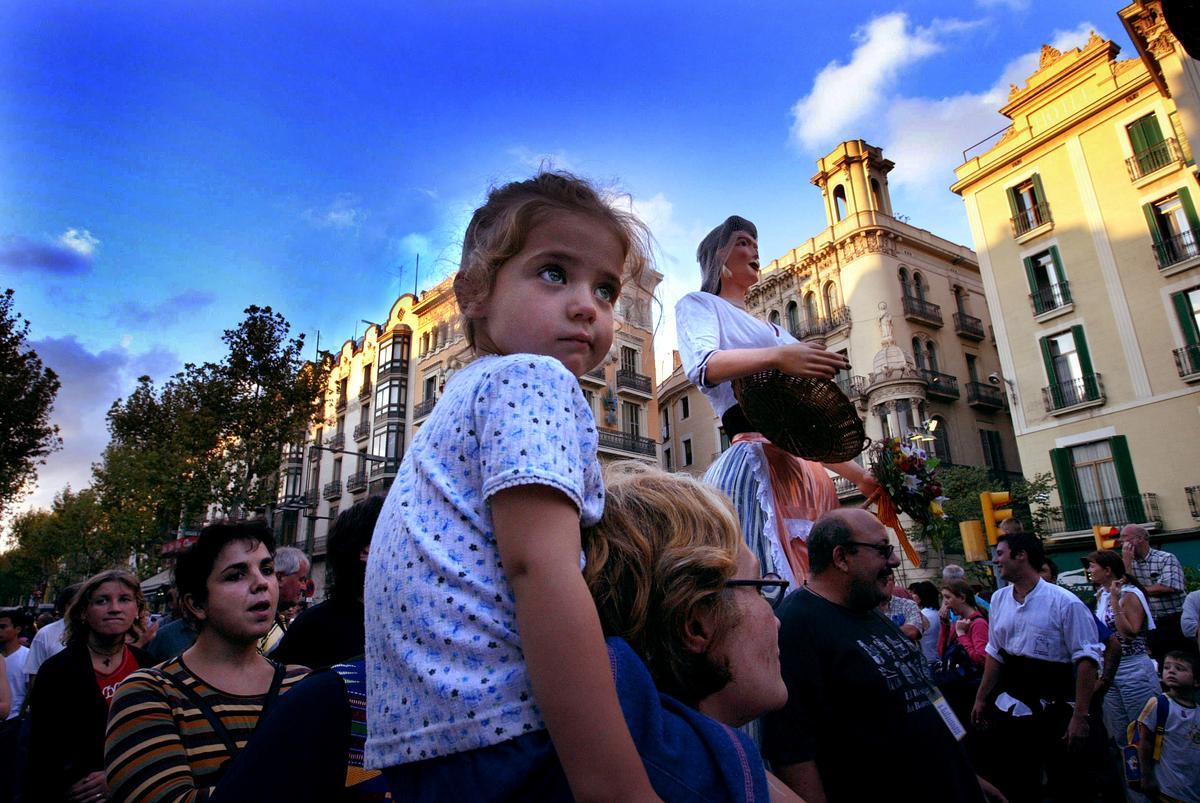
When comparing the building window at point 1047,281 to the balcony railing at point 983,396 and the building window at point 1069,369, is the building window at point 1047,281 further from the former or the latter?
the balcony railing at point 983,396

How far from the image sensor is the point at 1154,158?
69.6 feet

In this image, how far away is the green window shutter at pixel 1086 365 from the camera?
71.0 feet

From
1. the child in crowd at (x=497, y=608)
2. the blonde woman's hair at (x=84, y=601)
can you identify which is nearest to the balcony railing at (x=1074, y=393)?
the blonde woman's hair at (x=84, y=601)

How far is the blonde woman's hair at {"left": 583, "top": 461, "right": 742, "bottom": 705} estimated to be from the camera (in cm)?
114

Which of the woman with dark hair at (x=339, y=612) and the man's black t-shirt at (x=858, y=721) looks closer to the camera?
the man's black t-shirt at (x=858, y=721)

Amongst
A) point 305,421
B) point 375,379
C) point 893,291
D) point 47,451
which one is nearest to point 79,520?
point 375,379

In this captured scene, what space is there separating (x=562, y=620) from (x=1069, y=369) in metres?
26.8

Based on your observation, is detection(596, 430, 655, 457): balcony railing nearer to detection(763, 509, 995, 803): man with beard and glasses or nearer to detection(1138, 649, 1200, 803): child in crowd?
detection(1138, 649, 1200, 803): child in crowd

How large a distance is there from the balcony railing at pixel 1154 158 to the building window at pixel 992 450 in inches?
500

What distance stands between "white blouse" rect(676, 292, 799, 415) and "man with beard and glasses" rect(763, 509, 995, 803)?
767 mm

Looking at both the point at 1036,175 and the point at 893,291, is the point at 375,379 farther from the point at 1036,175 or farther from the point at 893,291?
the point at 1036,175

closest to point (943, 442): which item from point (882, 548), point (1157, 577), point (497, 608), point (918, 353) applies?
point (918, 353)

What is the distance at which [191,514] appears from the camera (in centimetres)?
2489

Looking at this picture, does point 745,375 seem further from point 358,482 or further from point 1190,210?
point 358,482
